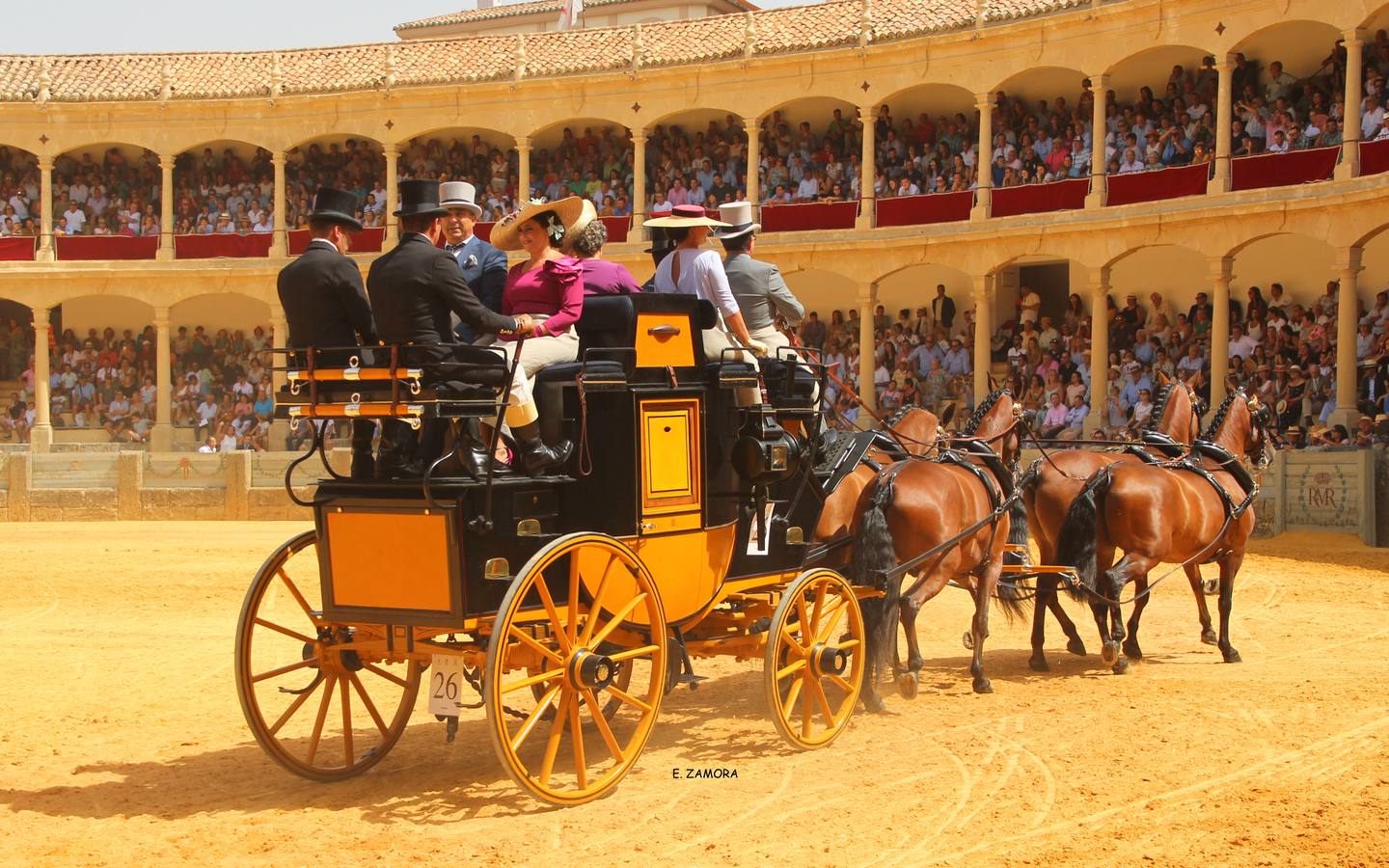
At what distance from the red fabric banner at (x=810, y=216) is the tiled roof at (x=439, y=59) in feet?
10.1

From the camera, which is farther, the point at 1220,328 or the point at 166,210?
the point at 166,210

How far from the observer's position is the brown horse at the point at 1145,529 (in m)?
9.91

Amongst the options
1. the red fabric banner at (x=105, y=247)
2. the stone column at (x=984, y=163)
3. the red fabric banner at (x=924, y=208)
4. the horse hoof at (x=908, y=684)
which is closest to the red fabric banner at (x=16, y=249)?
the red fabric banner at (x=105, y=247)

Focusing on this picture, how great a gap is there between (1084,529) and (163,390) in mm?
26459

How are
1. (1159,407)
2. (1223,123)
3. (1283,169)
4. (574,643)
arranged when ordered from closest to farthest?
(574,643)
(1159,407)
(1283,169)
(1223,123)

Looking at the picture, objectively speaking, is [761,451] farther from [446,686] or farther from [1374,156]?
[1374,156]

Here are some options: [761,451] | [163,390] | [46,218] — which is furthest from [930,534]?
[46,218]

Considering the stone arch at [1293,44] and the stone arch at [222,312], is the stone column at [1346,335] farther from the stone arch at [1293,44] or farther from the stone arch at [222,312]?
the stone arch at [222,312]

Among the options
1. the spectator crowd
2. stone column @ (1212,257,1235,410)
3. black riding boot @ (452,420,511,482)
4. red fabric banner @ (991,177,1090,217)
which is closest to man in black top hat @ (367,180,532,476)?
black riding boot @ (452,420,511,482)

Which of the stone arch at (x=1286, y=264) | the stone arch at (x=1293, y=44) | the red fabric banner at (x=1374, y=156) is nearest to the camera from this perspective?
the red fabric banner at (x=1374, y=156)

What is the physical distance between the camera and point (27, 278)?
106 feet

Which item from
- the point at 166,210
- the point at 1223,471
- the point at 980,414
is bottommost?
the point at 1223,471

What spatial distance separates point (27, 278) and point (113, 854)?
2992 centimetres

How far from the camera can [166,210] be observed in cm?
3288
